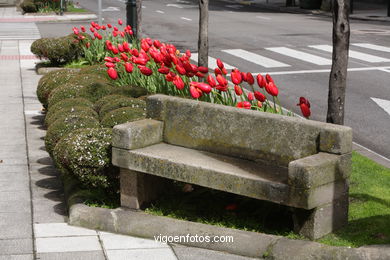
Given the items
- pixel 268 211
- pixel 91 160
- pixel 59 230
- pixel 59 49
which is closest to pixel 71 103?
pixel 91 160

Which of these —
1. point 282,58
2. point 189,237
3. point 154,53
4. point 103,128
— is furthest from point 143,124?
point 282,58

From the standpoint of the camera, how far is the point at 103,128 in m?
8.84

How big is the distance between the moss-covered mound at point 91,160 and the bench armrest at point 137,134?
0.29 meters

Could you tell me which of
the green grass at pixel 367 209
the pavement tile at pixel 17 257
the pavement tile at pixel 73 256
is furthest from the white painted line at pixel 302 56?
the pavement tile at pixel 17 257

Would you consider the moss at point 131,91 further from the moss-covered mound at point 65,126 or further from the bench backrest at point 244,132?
the bench backrest at point 244,132

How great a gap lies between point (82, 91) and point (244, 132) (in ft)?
13.2

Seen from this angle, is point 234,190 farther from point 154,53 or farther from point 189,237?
point 154,53

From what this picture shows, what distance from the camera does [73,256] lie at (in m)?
7.26

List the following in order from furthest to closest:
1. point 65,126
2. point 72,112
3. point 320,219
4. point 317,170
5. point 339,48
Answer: point 72,112 → point 65,126 → point 339,48 → point 320,219 → point 317,170

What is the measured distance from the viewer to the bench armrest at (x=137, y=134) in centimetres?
806

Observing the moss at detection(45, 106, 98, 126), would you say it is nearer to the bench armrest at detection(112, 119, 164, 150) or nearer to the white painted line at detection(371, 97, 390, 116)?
the bench armrest at detection(112, 119, 164, 150)

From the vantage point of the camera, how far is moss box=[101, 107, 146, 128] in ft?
30.2

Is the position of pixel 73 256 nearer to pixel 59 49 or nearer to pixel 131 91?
pixel 131 91

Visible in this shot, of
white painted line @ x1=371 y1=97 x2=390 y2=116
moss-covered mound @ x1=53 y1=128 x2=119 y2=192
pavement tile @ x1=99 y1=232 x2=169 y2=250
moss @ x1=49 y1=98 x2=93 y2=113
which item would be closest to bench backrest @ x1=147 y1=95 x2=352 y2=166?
moss-covered mound @ x1=53 y1=128 x2=119 y2=192
